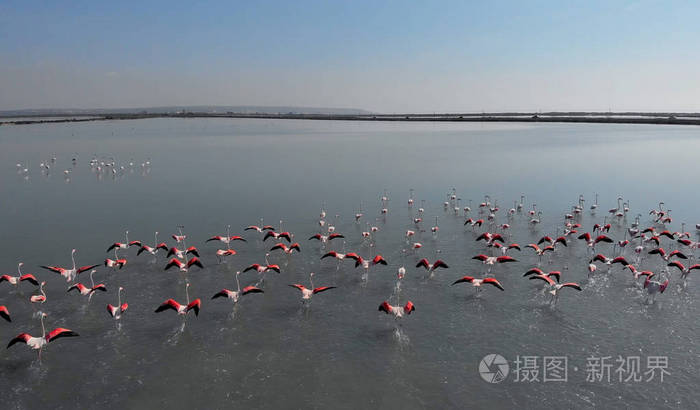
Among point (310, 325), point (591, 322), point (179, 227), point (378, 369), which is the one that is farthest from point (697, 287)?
point (179, 227)

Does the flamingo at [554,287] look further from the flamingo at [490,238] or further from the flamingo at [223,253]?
the flamingo at [223,253]

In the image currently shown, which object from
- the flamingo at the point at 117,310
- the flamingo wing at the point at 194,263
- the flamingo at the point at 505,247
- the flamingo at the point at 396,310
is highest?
the flamingo at the point at 505,247

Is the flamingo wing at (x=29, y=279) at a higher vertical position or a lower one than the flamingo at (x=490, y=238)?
lower

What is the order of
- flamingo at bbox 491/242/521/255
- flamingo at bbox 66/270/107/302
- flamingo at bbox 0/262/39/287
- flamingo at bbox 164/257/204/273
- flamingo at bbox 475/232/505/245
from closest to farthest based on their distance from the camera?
flamingo at bbox 66/270/107/302 < flamingo at bbox 0/262/39/287 < flamingo at bbox 164/257/204/273 < flamingo at bbox 491/242/521/255 < flamingo at bbox 475/232/505/245

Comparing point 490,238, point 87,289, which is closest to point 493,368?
point 490,238

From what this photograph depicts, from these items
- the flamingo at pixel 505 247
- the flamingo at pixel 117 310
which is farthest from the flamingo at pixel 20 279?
the flamingo at pixel 505 247

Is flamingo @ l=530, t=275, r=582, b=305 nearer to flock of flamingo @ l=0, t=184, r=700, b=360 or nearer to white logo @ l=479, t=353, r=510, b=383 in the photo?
flock of flamingo @ l=0, t=184, r=700, b=360

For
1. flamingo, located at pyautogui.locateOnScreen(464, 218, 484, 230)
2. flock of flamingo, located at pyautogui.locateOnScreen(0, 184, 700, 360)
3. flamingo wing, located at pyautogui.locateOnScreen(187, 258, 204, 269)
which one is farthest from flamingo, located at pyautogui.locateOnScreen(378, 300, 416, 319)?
flamingo, located at pyautogui.locateOnScreen(464, 218, 484, 230)

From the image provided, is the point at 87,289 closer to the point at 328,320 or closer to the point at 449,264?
the point at 328,320
